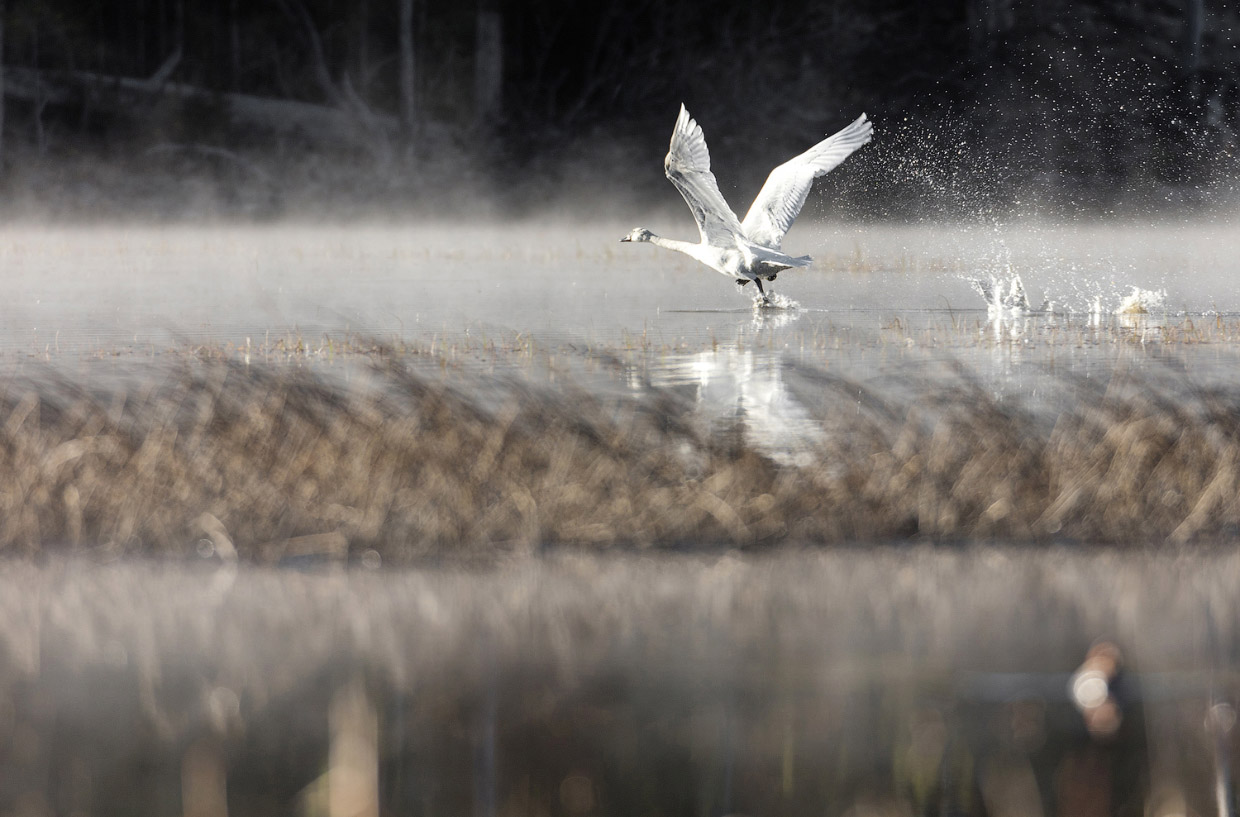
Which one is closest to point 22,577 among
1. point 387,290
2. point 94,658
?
point 94,658

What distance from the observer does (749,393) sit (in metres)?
8.38

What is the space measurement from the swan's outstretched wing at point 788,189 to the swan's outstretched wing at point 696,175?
39 cm

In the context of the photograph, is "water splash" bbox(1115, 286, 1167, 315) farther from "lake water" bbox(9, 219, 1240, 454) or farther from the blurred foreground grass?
the blurred foreground grass

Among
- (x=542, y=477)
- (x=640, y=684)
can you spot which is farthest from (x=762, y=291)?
(x=640, y=684)

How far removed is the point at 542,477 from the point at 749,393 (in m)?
3.19

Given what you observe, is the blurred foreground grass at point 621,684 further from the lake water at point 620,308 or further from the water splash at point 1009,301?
the water splash at point 1009,301

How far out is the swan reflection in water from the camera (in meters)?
6.68

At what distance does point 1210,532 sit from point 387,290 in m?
13.2

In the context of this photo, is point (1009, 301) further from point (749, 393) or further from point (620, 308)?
point (749, 393)

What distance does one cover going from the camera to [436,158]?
2877 centimetres

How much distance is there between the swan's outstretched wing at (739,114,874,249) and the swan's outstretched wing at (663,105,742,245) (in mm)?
390

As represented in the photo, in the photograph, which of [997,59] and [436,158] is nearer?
[436,158]

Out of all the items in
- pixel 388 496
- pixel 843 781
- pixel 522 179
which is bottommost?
pixel 843 781

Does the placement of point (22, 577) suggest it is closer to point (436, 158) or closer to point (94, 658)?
point (94, 658)
